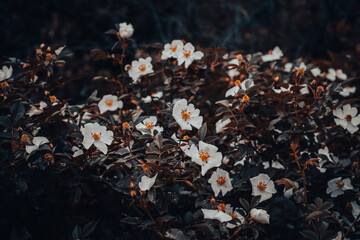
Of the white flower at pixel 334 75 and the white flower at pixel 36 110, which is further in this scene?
the white flower at pixel 334 75

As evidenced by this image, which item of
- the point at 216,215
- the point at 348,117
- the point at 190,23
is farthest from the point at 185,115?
the point at 190,23

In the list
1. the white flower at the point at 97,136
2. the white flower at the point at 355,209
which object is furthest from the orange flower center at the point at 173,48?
the white flower at the point at 355,209

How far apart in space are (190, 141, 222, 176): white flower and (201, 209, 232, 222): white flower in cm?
13

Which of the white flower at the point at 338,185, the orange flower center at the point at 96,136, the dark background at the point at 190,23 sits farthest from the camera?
the dark background at the point at 190,23

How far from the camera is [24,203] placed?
4.09ft

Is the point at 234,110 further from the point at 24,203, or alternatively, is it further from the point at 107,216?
the point at 24,203

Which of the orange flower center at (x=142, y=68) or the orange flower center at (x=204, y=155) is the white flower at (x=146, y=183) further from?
the orange flower center at (x=142, y=68)

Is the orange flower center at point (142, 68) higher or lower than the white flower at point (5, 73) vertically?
lower

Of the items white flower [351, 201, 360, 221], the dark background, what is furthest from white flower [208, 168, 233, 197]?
the dark background

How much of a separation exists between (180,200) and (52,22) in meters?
3.07

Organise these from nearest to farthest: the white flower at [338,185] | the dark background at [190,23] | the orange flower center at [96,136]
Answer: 1. the orange flower center at [96,136]
2. the white flower at [338,185]
3. the dark background at [190,23]

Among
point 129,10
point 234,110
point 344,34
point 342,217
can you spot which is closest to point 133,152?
point 234,110

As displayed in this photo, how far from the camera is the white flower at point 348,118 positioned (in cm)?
130

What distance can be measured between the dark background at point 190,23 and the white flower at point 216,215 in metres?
2.17
